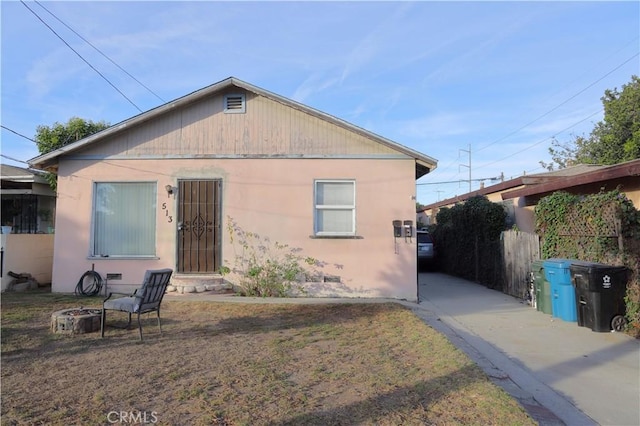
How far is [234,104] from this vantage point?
36.8ft

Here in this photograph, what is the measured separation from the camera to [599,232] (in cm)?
802

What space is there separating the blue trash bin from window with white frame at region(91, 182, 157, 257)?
346 inches

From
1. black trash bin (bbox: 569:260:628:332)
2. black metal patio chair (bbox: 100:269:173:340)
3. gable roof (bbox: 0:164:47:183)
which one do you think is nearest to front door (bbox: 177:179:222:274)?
black metal patio chair (bbox: 100:269:173:340)

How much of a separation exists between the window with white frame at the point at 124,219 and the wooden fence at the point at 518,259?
354 inches

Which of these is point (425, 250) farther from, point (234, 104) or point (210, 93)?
point (210, 93)

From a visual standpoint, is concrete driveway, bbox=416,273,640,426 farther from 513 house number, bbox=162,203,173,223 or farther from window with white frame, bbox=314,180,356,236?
513 house number, bbox=162,203,173,223

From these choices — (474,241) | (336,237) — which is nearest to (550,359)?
(336,237)

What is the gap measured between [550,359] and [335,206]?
5.98 metres

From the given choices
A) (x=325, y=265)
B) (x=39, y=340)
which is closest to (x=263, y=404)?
(x=39, y=340)

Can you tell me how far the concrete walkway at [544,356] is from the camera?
14.5 ft

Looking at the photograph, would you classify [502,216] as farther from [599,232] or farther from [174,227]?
[174,227]

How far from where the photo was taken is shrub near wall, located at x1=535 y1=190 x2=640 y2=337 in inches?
285

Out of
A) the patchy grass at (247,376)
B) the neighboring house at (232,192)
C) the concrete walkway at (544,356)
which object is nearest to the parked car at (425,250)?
the concrete walkway at (544,356)

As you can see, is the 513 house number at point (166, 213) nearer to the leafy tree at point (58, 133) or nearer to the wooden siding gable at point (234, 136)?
the wooden siding gable at point (234, 136)
